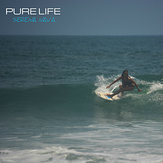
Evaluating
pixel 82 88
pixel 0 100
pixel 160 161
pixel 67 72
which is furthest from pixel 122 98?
pixel 67 72

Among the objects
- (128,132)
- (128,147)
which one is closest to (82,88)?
(128,132)

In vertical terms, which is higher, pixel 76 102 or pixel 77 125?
pixel 76 102

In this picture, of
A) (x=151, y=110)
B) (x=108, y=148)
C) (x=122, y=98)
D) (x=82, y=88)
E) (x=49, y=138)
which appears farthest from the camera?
(x=82, y=88)

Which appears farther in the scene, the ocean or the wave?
the wave

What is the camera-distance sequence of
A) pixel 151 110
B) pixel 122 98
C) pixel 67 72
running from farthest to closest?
1. pixel 67 72
2. pixel 122 98
3. pixel 151 110

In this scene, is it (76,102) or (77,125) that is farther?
(76,102)

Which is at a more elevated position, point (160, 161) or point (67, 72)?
point (67, 72)

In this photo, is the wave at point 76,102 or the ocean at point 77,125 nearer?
the ocean at point 77,125

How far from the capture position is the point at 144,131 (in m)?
7.91

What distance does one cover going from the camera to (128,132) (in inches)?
309

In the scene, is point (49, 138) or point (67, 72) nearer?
point (49, 138)

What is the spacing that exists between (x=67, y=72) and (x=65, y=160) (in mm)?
16922

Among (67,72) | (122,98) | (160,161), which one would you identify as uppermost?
(67,72)

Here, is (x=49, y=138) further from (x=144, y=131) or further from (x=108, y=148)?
(x=144, y=131)
